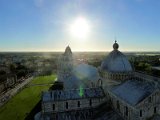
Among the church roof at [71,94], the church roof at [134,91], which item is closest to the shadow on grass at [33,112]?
the church roof at [71,94]

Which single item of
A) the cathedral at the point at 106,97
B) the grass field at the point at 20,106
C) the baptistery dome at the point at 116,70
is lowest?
the grass field at the point at 20,106

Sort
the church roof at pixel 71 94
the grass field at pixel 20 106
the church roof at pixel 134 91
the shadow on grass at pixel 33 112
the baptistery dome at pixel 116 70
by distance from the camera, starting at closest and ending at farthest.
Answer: the church roof at pixel 134 91 < the church roof at pixel 71 94 < the baptistery dome at pixel 116 70 < the shadow on grass at pixel 33 112 < the grass field at pixel 20 106

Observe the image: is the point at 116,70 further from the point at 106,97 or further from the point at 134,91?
the point at 134,91

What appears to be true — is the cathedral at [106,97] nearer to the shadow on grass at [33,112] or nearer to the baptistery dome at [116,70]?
the baptistery dome at [116,70]

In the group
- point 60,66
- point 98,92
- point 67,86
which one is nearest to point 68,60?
point 60,66

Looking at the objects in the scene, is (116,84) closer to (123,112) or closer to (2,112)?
(123,112)

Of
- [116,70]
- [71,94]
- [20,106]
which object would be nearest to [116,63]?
[116,70]

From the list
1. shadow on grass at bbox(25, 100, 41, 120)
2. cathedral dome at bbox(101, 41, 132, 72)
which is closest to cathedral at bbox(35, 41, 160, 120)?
cathedral dome at bbox(101, 41, 132, 72)
